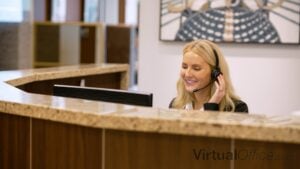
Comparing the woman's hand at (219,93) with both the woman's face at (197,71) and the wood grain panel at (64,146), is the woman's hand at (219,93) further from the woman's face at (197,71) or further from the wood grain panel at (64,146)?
the wood grain panel at (64,146)

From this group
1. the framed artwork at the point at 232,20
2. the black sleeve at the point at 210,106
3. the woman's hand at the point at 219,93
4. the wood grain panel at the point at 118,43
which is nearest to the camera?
the black sleeve at the point at 210,106

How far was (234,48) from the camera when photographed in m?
3.88

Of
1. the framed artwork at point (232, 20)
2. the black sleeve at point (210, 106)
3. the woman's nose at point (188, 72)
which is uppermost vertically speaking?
the framed artwork at point (232, 20)

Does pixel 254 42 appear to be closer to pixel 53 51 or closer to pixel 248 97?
pixel 248 97

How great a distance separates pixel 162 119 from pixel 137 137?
0.11 m

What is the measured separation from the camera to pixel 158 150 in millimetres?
1310

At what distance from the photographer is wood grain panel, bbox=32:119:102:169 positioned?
1.39 metres

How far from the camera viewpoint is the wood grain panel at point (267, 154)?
4.00ft

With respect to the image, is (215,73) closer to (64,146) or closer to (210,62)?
(210,62)

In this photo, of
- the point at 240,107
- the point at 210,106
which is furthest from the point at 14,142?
the point at 240,107

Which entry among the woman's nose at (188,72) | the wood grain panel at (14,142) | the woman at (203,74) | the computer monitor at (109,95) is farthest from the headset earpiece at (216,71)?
the wood grain panel at (14,142)

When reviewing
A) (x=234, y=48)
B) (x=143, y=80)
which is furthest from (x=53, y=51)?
(x=234, y=48)

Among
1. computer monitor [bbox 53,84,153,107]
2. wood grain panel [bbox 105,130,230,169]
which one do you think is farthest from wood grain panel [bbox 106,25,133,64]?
wood grain panel [bbox 105,130,230,169]

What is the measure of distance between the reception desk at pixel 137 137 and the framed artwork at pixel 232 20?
2.47m
